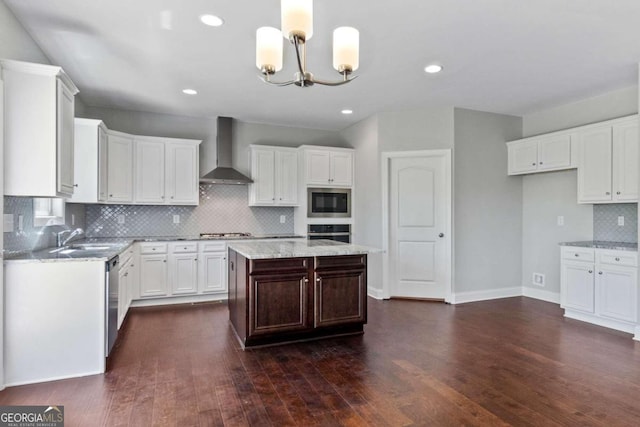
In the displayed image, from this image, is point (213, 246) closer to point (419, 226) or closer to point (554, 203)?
point (419, 226)

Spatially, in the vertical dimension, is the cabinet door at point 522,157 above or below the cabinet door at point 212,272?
above

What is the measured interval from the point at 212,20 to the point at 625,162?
4.35 meters

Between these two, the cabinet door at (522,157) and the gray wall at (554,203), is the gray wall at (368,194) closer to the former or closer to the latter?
the cabinet door at (522,157)

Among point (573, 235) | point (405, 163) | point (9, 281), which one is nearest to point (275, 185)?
point (405, 163)

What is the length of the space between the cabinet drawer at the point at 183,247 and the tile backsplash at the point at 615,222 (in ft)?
16.8

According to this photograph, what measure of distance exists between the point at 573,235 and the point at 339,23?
4098 millimetres

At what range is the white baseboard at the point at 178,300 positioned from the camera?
4750 mm

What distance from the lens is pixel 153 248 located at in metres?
4.71

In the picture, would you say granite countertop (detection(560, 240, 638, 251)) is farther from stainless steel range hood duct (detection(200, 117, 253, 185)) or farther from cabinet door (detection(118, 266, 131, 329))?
cabinet door (detection(118, 266, 131, 329))

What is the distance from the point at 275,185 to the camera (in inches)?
221

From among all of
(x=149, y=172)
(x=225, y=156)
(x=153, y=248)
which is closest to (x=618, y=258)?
(x=225, y=156)

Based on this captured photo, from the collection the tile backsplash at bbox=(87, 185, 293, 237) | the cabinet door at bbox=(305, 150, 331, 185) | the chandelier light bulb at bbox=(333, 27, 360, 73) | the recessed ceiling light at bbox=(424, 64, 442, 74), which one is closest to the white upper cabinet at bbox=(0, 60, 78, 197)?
the chandelier light bulb at bbox=(333, 27, 360, 73)

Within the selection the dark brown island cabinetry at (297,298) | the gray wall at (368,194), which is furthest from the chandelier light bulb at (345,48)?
the gray wall at (368,194)

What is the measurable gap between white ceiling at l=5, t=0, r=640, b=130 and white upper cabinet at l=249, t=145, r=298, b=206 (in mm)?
816
